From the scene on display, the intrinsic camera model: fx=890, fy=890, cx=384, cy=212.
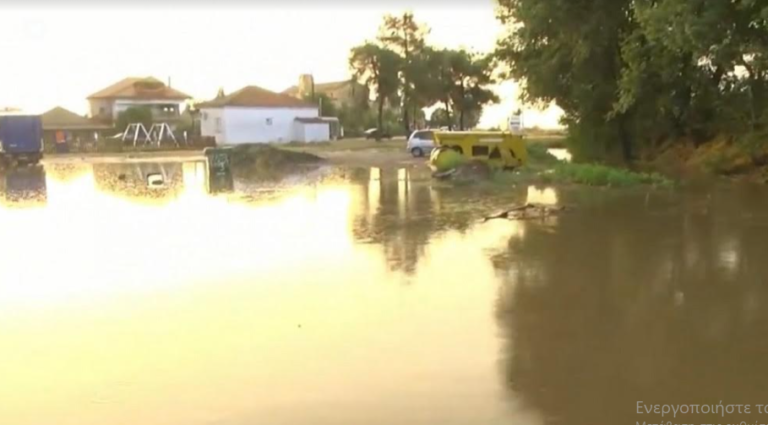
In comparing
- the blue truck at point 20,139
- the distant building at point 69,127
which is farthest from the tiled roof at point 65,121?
the blue truck at point 20,139

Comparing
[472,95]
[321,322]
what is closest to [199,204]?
[321,322]

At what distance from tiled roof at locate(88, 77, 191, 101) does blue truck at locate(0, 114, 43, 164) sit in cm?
3099

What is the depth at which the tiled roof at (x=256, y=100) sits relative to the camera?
201 feet

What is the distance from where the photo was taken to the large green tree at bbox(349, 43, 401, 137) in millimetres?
60938

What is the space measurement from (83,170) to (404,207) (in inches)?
855

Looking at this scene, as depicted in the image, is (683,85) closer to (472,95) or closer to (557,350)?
(557,350)

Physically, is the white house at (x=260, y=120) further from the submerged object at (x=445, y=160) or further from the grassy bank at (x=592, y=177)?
the grassy bank at (x=592, y=177)

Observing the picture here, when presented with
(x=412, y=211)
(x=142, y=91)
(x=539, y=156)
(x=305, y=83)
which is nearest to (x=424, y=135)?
(x=539, y=156)

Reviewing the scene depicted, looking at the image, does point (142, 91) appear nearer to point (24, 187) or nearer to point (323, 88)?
point (323, 88)

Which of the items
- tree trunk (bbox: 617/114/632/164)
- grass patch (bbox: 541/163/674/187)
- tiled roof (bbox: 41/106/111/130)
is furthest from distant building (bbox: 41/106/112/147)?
grass patch (bbox: 541/163/674/187)

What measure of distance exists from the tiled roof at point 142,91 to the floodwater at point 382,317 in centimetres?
5618

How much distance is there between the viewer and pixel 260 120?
62219 millimetres

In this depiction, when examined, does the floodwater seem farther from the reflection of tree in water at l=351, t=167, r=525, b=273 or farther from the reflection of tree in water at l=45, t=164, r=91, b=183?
the reflection of tree in water at l=45, t=164, r=91, b=183

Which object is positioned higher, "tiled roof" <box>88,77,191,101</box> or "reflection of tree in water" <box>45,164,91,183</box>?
"tiled roof" <box>88,77,191,101</box>
